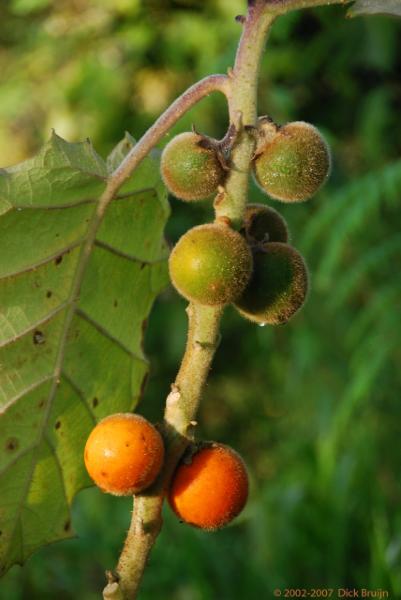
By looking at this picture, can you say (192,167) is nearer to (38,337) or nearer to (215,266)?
(215,266)

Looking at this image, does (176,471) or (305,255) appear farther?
(305,255)

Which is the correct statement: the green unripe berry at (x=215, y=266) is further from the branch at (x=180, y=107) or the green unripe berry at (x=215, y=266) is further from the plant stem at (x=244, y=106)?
the branch at (x=180, y=107)

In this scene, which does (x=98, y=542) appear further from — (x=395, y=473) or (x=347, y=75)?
(x=347, y=75)

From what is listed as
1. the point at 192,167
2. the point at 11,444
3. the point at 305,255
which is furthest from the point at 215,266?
the point at 305,255

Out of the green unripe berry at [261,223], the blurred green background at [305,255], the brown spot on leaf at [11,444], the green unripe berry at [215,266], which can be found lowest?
the blurred green background at [305,255]

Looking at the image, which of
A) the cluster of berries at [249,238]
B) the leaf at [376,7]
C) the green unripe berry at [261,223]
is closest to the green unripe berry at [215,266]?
the cluster of berries at [249,238]

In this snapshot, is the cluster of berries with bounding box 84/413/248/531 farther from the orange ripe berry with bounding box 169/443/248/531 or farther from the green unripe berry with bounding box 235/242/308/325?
the green unripe berry with bounding box 235/242/308/325
